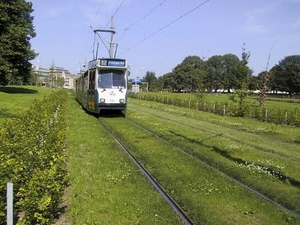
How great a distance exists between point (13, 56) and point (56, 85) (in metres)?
83.2

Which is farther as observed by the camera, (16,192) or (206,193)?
(206,193)

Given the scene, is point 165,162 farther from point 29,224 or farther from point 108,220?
point 29,224

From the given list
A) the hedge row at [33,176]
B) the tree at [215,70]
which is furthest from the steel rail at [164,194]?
the tree at [215,70]

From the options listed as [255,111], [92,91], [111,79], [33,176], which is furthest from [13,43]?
[33,176]

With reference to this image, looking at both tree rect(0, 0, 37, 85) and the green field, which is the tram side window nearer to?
the green field

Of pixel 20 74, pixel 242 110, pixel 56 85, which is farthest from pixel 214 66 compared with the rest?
pixel 242 110

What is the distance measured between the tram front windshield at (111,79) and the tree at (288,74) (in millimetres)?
101101

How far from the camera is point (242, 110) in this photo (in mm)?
30281

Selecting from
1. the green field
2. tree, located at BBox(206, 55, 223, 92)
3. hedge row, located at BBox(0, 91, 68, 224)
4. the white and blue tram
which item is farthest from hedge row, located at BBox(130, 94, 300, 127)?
A: tree, located at BBox(206, 55, 223, 92)

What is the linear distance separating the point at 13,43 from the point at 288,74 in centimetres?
9287

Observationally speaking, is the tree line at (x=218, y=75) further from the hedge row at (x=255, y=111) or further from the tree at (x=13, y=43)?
the hedge row at (x=255, y=111)

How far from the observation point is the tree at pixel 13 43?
1881 inches

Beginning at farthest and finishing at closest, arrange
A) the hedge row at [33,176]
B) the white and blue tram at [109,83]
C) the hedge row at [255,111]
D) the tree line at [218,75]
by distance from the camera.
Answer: the tree line at [218,75], the hedge row at [255,111], the white and blue tram at [109,83], the hedge row at [33,176]

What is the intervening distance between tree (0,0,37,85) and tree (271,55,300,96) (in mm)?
86249
